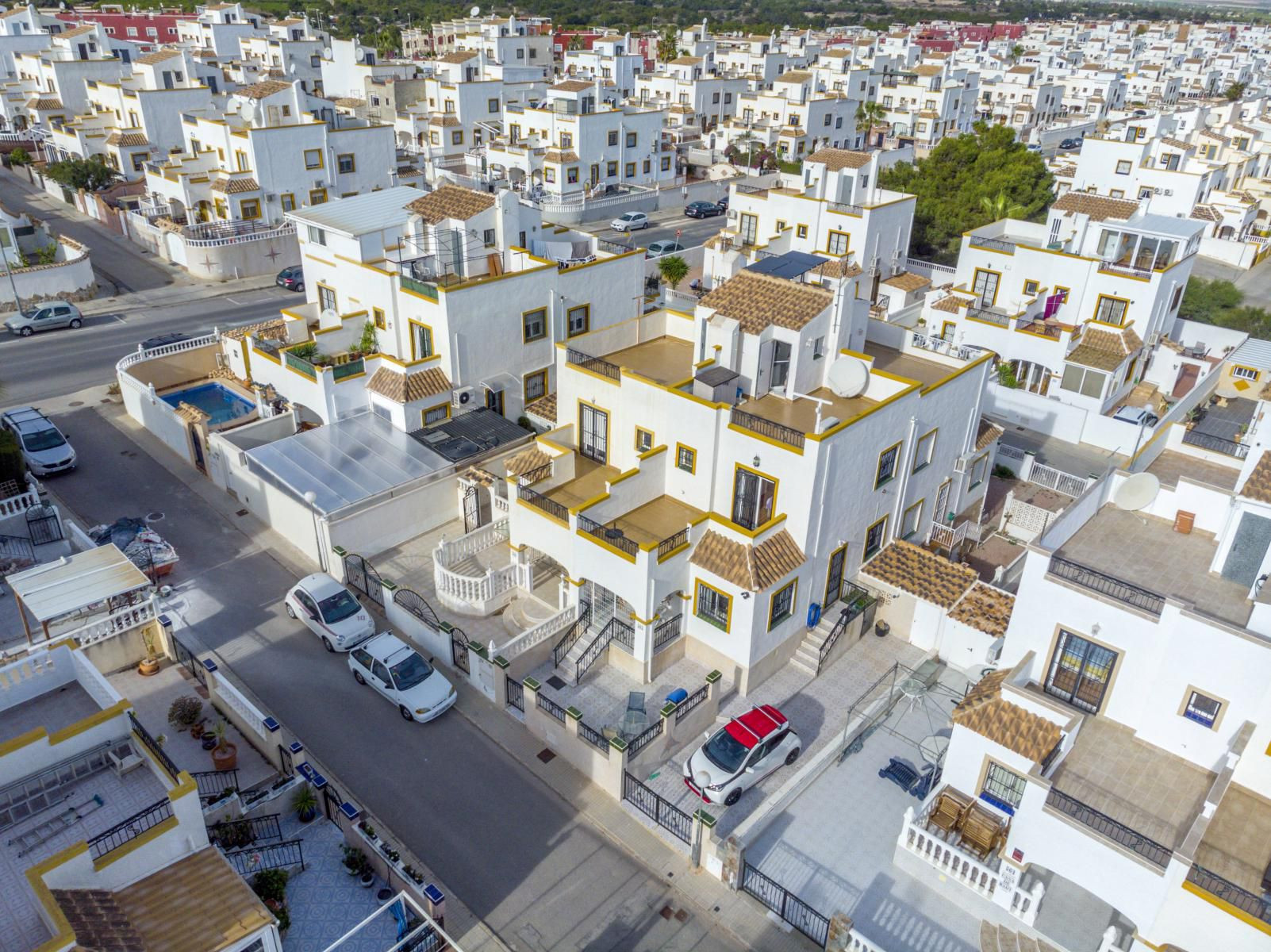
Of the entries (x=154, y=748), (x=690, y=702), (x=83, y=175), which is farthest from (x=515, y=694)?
(x=83, y=175)

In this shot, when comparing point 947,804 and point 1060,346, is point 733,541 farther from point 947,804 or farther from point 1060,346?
point 1060,346

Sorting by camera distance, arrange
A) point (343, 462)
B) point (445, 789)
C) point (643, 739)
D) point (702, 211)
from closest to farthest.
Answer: point (445, 789) < point (643, 739) < point (343, 462) < point (702, 211)

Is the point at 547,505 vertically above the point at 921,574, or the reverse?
the point at 547,505

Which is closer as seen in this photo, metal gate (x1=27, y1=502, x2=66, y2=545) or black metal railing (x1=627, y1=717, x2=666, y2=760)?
black metal railing (x1=627, y1=717, x2=666, y2=760)

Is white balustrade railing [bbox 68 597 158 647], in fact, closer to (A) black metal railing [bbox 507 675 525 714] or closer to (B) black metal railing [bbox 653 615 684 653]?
(A) black metal railing [bbox 507 675 525 714]

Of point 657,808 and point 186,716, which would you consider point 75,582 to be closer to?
point 186,716

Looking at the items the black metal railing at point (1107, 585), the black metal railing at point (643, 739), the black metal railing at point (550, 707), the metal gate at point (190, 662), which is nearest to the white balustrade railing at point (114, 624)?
the metal gate at point (190, 662)

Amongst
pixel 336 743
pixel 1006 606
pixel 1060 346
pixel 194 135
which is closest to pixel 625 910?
pixel 336 743

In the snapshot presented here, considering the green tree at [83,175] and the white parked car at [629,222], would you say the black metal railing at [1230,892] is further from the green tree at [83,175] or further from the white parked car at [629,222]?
the green tree at [83,175]

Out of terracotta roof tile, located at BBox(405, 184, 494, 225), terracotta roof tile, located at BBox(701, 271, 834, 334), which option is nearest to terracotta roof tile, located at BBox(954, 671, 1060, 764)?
terracotta roof tile, located at BBox(701, 271, 834, 334)
